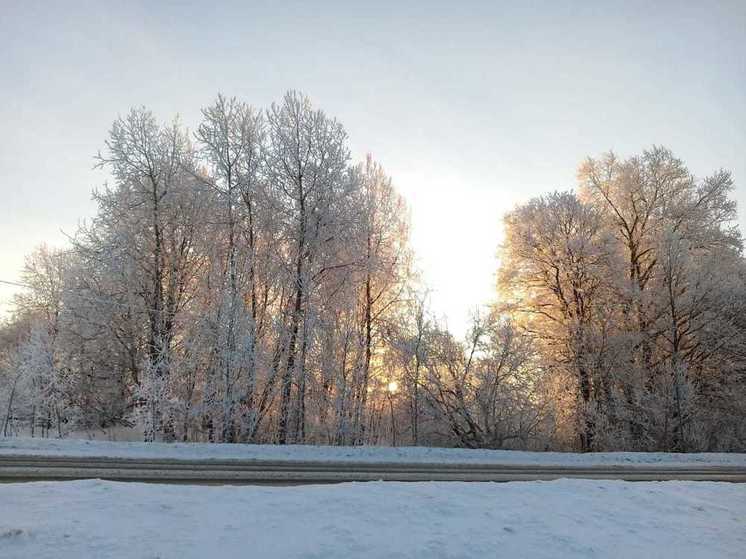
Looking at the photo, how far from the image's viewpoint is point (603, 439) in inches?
826

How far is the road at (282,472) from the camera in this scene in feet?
25.9

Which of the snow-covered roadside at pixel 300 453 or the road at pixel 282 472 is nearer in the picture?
the road at pixel 282 472

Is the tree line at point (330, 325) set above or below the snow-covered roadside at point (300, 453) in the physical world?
above

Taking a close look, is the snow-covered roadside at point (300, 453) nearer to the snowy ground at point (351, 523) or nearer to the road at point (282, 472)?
the road at point (282, 472)

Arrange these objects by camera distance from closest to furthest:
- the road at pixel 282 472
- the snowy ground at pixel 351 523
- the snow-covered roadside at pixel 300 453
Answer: the snowy ground at pixel 351 523 → the road at pixel 282 472 → the snow-covered roadside at pixel 300 453

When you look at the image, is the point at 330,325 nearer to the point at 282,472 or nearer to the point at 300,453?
the point at 300,453

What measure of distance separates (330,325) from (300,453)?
7.61 meters

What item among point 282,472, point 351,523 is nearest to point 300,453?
point 282,472

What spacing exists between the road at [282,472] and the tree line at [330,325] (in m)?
6.81

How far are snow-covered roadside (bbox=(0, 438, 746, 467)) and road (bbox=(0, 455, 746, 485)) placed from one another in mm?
823

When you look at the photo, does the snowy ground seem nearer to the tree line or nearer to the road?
the road

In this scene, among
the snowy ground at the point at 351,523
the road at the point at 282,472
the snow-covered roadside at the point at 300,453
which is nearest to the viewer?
the snowy ground at the point at 351,523

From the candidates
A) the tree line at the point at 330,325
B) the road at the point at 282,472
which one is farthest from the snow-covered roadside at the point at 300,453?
the tree line at the point at 330,325

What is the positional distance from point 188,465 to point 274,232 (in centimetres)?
1208
